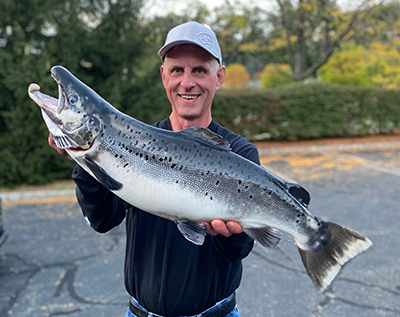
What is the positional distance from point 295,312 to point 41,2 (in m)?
Result: 9.11

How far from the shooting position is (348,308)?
420 cm

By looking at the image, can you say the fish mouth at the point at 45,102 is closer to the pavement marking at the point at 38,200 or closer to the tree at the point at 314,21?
the pavement marking at the point at 38,200

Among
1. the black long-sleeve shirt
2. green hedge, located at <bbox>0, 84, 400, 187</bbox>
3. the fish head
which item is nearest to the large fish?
the fish head

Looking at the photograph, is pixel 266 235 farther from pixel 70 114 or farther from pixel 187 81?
pixel 70 114

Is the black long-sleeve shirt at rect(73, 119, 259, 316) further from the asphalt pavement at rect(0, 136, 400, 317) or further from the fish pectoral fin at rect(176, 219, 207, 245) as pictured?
the asphalt pavement at rect(0, 136, 400, 317)

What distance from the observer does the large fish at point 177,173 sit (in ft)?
5.82

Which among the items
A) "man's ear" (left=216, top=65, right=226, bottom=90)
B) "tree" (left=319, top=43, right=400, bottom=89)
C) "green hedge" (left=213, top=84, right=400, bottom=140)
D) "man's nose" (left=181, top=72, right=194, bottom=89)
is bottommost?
"green hedge" (left=213, top=84, right=400, bottom=140)

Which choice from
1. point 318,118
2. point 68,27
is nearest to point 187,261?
point 68,27

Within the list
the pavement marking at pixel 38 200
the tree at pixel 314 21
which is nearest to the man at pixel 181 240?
the pavement marking at pixel 38 200

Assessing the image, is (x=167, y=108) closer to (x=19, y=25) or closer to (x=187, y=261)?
(x=19, y=25)

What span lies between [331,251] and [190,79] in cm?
118

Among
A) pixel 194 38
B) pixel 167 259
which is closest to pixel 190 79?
pixel 194 38

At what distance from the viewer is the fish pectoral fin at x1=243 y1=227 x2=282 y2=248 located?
1.83 metres

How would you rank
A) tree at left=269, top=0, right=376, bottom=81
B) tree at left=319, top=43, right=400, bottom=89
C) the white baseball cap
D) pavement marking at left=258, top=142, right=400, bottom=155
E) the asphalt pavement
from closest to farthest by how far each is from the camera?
the white baseball cap → the asphalt pavement → pavement marking at left=258, top=142, right=400, bottom=155 → tree at left=269, top=0, right=376, bottom=81 → tree at left=319, top=43, right=400, bottom=89
